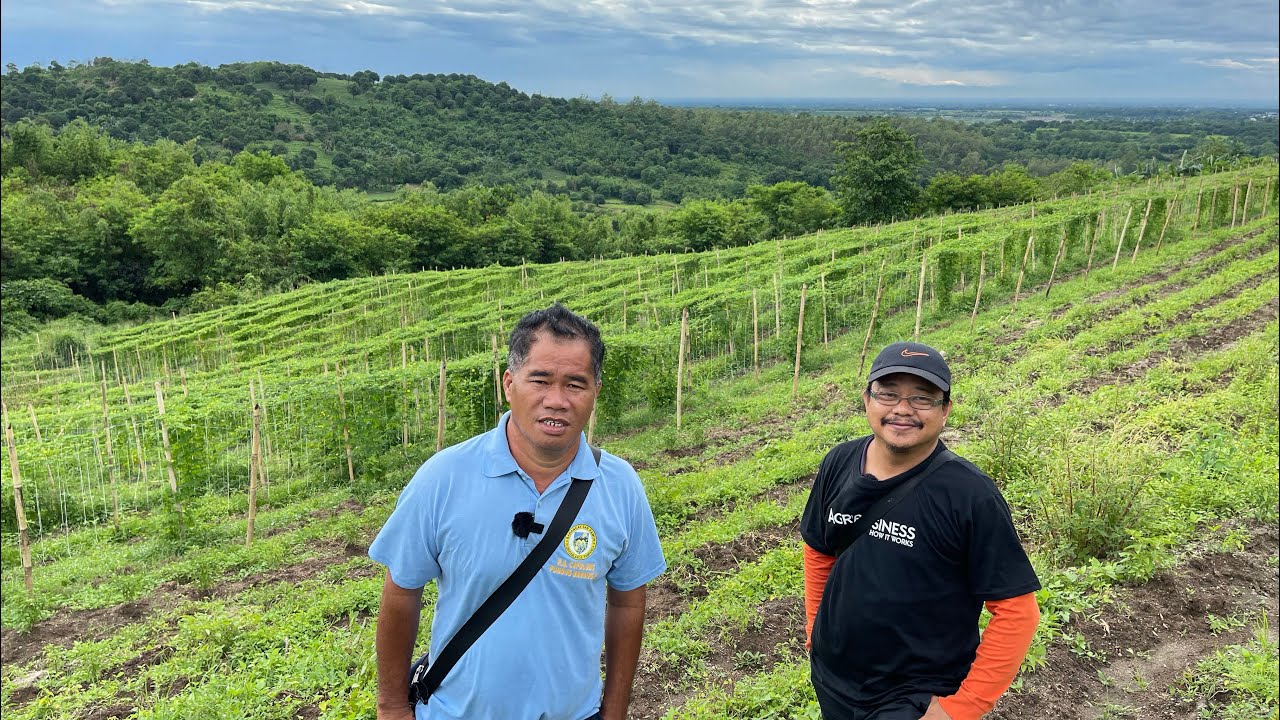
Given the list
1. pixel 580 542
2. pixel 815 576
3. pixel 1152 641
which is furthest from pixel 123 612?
pixel 1152 641

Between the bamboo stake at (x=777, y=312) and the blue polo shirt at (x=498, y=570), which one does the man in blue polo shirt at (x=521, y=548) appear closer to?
the blue polo shirt at (x=498, y=570)

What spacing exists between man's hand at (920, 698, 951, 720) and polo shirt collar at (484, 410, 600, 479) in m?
1.24

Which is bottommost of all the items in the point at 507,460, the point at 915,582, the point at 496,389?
the point at 496,389

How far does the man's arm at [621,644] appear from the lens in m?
2.45

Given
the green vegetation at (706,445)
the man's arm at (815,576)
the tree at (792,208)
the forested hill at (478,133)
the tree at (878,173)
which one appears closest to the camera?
the man's arm at (815,576)

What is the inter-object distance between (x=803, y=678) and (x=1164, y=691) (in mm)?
1918

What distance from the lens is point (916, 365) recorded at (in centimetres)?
236

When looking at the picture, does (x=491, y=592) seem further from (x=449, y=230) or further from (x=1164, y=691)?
(x=449, y=230)

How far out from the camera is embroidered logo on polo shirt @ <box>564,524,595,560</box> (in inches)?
85.4

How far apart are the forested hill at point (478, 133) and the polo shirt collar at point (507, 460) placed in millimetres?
83222

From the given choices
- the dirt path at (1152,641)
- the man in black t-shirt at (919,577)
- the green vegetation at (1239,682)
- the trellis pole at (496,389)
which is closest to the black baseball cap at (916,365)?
the man in black t-shirt at (919,577)

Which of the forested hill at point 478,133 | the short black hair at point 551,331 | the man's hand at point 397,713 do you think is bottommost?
the man's hand at point 397,713

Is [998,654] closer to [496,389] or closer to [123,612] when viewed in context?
[123,612]

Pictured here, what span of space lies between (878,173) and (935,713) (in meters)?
41.9
